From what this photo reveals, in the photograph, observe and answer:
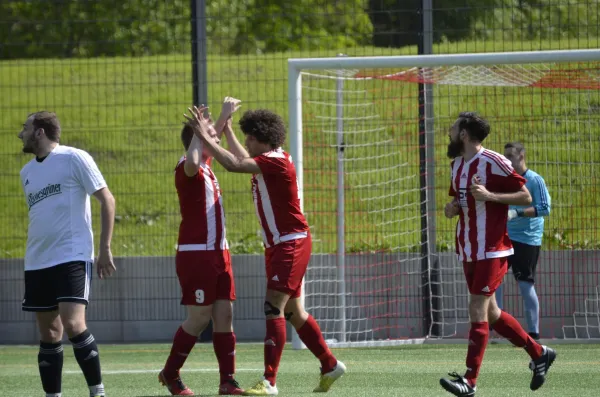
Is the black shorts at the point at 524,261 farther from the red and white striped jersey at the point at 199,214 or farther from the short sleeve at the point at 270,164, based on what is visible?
the red and white striped jersey at the point at 199,214

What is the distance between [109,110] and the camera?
13.7 meters

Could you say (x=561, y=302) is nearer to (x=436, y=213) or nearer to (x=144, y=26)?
(x=436, y=213)

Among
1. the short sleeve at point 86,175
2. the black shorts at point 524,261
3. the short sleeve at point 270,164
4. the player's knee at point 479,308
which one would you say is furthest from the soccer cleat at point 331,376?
the black shorts at point 524,261

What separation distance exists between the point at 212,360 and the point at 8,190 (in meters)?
5.02

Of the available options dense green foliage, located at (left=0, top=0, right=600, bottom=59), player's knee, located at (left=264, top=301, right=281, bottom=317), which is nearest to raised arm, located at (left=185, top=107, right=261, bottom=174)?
player's knee, located at (left=264, top=301, right=281, bottom=317)

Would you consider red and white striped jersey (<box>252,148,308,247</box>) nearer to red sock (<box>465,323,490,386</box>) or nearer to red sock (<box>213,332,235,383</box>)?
red sock (<box>213,332,235,383</box>)

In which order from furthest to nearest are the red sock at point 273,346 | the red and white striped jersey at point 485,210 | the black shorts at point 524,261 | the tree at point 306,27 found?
the tree at point 306,27 < the black shorts at point 524,261 < the red sock at point 273,346 < the red and white striped jersey at point 485,210

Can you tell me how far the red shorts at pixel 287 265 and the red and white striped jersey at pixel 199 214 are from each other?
42 cm

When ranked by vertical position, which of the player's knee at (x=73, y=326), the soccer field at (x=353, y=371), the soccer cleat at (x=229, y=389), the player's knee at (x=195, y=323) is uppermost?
the player's knee at (x=73, y=326)

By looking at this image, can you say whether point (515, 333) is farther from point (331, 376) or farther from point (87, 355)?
point (87, 355)

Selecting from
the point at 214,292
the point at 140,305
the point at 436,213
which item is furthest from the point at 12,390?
the point at 436,213

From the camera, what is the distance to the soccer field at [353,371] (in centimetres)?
848

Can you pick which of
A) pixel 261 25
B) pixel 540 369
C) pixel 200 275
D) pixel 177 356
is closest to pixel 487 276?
pixel 540 369

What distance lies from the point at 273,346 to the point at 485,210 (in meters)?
1.79
